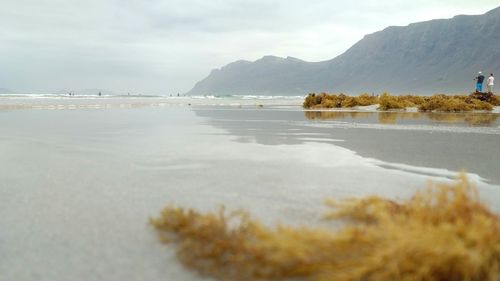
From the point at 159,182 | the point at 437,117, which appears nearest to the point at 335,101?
the point at 437,117

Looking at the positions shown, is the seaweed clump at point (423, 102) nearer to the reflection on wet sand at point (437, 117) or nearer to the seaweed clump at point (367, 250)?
the reflection on wet sand at point (437, 117)

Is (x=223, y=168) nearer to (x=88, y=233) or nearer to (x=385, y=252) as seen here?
(x=88, y=233)

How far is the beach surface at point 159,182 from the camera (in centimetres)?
206

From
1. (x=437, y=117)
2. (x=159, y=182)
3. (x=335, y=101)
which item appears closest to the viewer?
(x=159, y=182)

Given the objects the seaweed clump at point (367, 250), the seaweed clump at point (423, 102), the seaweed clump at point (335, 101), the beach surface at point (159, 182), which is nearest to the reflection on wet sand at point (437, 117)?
the seaweed clump at point (423, 102)

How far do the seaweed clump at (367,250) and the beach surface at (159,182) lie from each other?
0.19m

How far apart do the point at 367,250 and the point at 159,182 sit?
2.44m

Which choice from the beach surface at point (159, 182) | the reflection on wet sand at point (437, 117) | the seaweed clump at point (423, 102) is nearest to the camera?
the beach surface at point (159, 182)

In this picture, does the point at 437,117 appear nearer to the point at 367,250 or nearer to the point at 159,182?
the point at 159,182

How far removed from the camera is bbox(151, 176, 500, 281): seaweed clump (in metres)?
1.48

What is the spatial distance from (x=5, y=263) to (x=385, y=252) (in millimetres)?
1799

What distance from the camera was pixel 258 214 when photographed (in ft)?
→ 8.82

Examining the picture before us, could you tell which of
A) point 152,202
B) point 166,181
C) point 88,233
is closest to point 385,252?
point 88,233

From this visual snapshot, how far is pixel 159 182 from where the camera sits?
Answer: 3648mm
